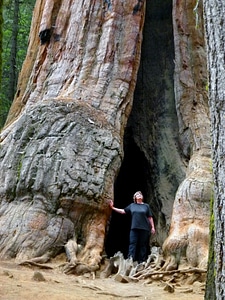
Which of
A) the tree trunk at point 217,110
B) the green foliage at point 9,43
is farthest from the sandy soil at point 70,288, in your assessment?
the green foliage at point 9,43

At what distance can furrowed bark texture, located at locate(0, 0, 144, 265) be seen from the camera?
711 cm

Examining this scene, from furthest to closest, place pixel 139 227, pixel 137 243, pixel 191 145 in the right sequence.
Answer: pixel 191 145, pixel 137 243, pixel 139 227

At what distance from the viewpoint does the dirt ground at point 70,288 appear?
467cm

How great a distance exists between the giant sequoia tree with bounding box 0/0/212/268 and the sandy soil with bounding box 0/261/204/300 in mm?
701

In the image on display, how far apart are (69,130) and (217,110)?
232 inches

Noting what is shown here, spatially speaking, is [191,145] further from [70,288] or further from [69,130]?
[70,288]

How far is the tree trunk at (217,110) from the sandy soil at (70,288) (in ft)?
9.03

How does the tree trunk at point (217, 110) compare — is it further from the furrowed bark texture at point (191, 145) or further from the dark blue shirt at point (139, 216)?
the dark blue shirt at point (139, 216)

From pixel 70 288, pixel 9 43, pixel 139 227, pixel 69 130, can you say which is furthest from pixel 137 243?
pixel 9 43

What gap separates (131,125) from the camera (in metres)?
11.4

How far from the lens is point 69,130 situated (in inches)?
312

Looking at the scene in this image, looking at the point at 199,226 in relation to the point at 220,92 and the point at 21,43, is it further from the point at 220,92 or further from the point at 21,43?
the point at 21,43

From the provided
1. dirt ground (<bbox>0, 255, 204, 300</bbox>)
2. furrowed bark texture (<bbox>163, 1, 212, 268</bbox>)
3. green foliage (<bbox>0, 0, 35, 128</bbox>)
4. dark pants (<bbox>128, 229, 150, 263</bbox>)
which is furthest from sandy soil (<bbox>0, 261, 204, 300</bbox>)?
green foliage (<bbox>0, 0, 35, 128</bbox>)

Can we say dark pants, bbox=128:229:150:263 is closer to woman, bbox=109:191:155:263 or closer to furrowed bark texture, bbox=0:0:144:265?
woman, bbox=109:191:155:263
